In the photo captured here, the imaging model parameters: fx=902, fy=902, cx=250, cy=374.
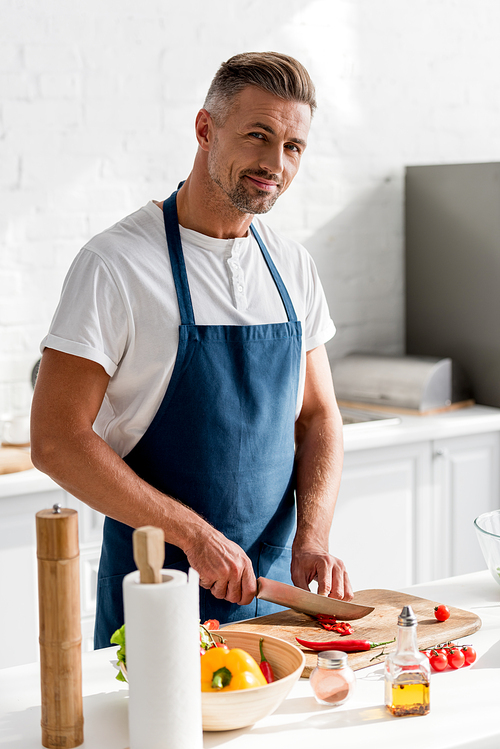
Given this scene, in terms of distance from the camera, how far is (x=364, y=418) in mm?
3154

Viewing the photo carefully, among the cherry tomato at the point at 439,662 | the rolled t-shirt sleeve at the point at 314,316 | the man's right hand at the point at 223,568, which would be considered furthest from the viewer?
the rolled t-shirt sleeve at the point at 314,316

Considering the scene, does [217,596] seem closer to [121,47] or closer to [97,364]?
[97,364]

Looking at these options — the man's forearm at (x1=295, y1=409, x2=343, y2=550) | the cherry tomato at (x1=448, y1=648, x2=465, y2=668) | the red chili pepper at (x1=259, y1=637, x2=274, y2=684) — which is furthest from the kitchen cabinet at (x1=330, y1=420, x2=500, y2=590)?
the red chili pepper at (x1=259, y1=637, x2=274, y2=684)

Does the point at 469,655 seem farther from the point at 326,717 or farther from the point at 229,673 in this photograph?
the point at 229,673

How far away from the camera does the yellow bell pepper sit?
1092 mm

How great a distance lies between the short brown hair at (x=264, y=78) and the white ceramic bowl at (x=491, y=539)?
83cm

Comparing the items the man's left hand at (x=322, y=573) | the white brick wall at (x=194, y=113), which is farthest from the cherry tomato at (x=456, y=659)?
the white brick wall at (x=194, y=113)

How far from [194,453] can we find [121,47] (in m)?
1.84

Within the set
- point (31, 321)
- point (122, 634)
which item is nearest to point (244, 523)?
point (122, 634)

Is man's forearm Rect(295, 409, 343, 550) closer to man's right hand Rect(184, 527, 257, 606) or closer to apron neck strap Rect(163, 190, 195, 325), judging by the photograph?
man's right hand Rect(184, 527, 257, 606)

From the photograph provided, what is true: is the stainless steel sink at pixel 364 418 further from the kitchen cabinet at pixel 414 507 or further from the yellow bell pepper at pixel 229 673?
the yellow bell pepper at pixel 229 673

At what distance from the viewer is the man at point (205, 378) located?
1.56 metres

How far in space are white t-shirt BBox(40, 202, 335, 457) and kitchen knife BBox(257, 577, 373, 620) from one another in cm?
42

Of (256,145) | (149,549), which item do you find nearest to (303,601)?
(149,549)
